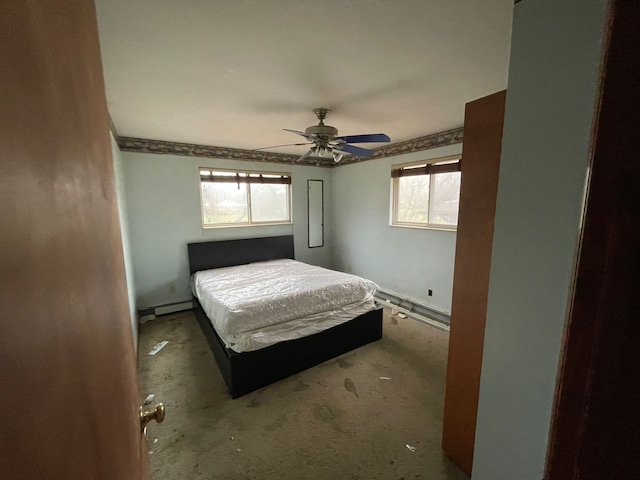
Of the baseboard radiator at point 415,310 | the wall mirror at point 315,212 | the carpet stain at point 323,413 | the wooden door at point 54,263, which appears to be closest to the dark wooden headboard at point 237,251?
the wall mirror at point 315,212

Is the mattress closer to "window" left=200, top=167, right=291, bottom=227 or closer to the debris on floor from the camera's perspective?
the debris on floor

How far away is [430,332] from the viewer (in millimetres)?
3295

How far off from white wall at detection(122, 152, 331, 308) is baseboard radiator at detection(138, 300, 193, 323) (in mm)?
59

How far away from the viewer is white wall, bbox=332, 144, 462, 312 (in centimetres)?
343

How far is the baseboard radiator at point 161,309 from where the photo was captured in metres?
3.63

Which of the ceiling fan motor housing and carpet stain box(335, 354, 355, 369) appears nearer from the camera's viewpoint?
the ceiling fan motor housing

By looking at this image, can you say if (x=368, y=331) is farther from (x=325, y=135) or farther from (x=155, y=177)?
(x=155, y=177)

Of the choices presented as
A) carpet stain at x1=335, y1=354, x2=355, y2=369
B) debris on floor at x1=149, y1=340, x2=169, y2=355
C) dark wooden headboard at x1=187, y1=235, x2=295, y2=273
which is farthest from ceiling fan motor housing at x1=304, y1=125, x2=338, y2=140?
debris on floor at x1=149, y1=340, x2=169, y2=355

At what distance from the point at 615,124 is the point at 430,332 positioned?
3.40 m

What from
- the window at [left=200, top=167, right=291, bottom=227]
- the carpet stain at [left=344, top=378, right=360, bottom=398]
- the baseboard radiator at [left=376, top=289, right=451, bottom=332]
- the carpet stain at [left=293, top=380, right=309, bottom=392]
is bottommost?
the carpet stain at [left=293, top=380, right=309, bottom=392]

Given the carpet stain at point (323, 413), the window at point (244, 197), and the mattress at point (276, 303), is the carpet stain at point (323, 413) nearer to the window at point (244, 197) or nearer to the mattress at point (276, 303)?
the mattress at point (276, 303)

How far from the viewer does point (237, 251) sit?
13.9ft

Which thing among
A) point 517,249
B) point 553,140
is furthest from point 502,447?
point 553,140

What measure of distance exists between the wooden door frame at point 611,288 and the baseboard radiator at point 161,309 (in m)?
4.36
